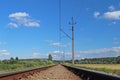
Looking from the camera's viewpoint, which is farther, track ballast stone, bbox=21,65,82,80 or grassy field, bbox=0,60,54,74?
grassy field, bbox=0,60,54,74

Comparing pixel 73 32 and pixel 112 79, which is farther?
pixel 73 32

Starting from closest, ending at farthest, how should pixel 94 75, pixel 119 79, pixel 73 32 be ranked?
pixel 119 79 → pixel 94 75 → pixel 73 32

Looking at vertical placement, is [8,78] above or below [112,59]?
below

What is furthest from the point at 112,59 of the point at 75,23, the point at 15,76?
the point at 15,76

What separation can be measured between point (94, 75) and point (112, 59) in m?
121

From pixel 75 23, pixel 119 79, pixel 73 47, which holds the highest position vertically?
pixel 75 23

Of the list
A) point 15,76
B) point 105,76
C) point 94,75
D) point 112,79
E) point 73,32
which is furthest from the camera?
point 73,32

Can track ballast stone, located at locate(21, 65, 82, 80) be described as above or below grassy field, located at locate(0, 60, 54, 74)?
below

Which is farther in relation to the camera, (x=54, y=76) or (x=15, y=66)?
(x=15, y=66)

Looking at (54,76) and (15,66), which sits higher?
(15,66)

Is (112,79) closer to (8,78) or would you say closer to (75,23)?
(8,78)

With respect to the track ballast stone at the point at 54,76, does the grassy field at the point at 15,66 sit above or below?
above

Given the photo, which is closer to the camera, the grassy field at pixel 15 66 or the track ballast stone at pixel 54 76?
the track ballast stone at pixel 54 76

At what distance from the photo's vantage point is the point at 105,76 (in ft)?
32.7
